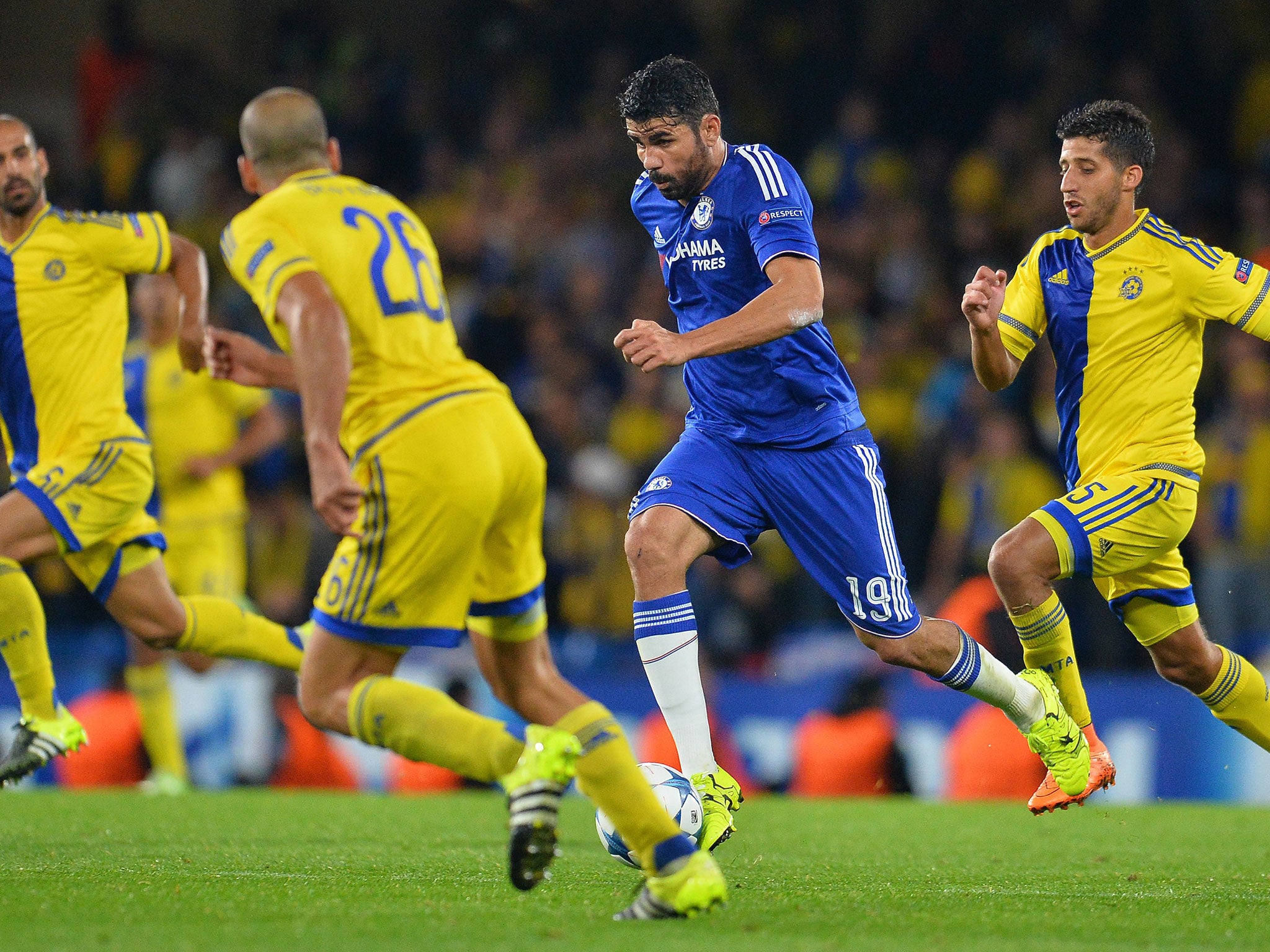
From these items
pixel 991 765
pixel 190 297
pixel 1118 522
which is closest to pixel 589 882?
pixel 1118 522

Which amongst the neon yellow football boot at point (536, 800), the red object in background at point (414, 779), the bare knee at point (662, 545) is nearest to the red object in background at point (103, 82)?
the red object in background at point (414, 779)

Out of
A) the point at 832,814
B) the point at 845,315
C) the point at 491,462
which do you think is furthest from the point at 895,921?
the point at 845,315

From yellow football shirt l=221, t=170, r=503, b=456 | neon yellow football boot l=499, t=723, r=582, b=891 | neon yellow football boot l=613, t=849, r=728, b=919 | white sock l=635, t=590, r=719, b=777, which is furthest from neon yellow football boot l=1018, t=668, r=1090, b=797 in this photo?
yellow football shirt l=221, t=170, r=503, b=456

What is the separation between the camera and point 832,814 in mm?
8078

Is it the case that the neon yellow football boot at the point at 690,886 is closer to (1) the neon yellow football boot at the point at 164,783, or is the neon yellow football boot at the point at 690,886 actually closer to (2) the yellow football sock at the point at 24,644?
(2) the yellow football sock at the point at 24,644

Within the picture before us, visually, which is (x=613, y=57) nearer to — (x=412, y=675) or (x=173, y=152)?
(x=173, y=152)

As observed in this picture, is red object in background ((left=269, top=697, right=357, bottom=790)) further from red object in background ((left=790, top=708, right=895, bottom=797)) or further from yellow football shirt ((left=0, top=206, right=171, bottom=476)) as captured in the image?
yellow football shirt ((left=0, top=206, right=171, bottom=476))

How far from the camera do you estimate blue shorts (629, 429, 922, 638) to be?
18.6ft

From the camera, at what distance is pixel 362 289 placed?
428 centimetres

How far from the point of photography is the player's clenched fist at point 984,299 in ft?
18.6

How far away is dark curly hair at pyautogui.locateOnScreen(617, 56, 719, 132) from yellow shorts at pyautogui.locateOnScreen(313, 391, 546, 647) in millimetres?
1662

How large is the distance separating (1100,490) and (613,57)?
1049 centimetres

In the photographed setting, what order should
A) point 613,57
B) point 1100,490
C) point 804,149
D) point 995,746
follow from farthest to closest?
1. point 613,57
2. point 804,149
3. point 995,746
4. point 1100,490

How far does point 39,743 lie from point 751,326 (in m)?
3.25
